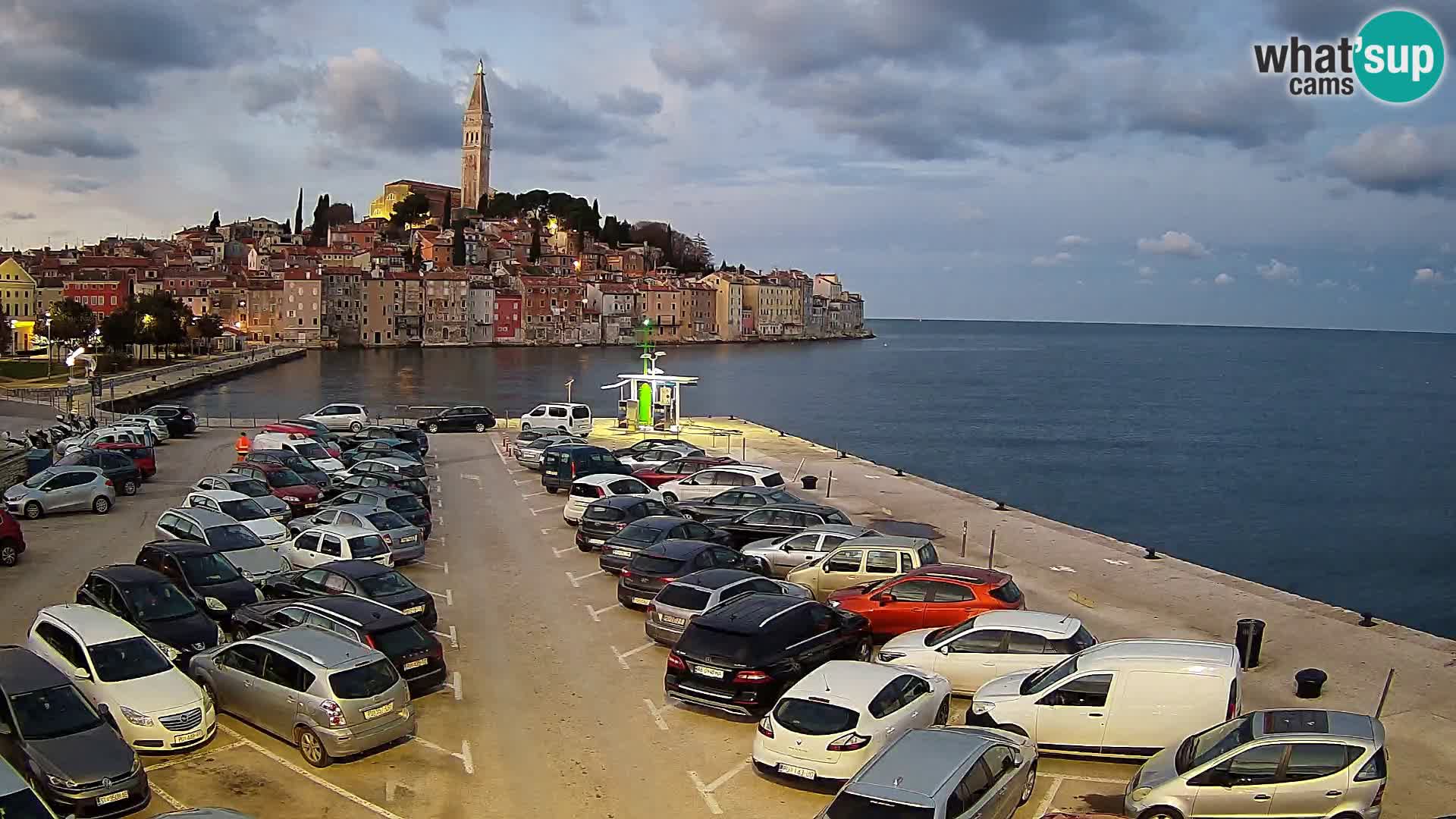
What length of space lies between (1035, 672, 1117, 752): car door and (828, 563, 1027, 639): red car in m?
3.44

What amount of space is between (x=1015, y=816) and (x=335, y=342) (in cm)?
15317

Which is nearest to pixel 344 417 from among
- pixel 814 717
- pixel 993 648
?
pixel 993 648

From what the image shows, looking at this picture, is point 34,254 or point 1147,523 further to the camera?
point 34,254

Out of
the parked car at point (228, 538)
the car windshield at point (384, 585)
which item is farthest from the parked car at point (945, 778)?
the parked car at point (228, 538)

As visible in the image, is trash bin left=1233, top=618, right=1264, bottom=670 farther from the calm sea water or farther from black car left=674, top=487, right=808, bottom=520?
the calm sea water

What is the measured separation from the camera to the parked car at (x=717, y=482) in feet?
83.2

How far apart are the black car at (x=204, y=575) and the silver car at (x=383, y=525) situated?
2791 millimetres

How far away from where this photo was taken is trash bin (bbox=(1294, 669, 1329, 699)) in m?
12.8

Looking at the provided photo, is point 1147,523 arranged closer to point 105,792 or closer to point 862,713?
point 862,713

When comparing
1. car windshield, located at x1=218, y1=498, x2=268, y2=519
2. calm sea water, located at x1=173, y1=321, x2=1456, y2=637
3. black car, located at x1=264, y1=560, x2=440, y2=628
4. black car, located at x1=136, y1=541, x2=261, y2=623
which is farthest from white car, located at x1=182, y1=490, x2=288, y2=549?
calm sea water, located at x1=173, y1=321, x2=1456, y2=637

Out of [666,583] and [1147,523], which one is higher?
[666,583]

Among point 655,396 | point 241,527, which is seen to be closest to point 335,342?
point 655,396

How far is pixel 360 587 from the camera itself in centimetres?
1446

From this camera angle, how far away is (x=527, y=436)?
1387 inches
